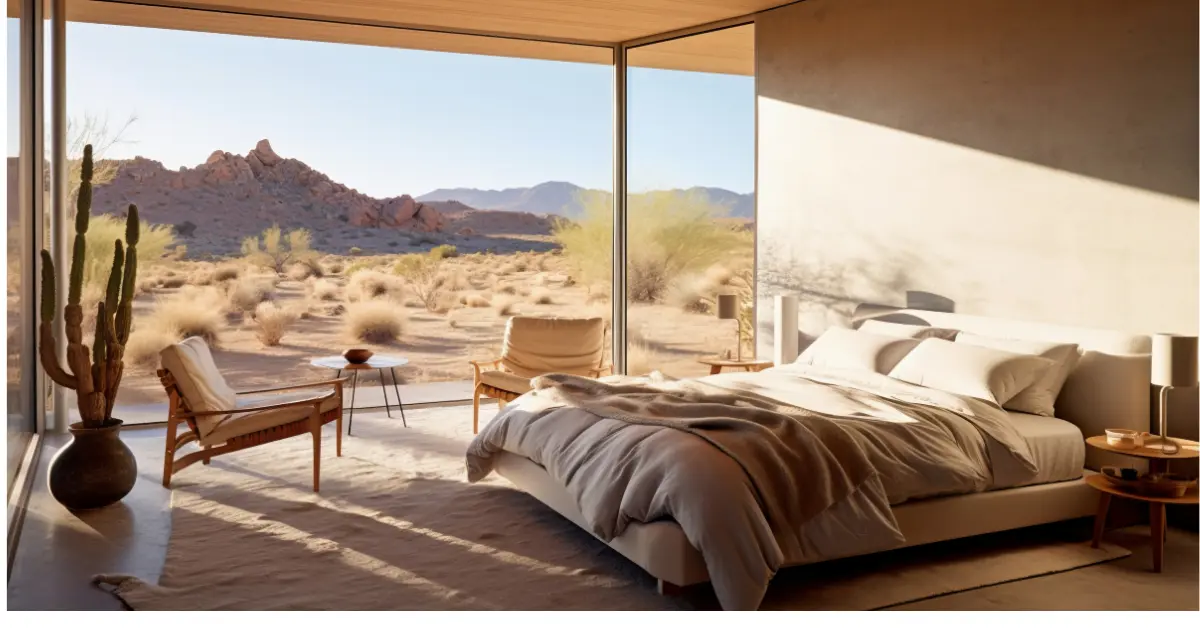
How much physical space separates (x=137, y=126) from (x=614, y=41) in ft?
21.1

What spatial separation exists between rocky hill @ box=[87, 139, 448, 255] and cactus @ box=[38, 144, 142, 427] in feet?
22.6

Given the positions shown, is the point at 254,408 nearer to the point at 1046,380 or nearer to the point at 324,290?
the point at 1046,380

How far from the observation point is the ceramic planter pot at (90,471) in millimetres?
4738

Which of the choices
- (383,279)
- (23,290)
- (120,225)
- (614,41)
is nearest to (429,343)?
(383,279)

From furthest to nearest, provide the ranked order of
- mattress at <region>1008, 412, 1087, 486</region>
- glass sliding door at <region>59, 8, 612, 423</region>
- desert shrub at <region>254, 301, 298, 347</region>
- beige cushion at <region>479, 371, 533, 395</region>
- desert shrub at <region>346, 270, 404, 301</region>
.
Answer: desert shrub at <region>346, 270, 404, 301</region> → desert shrub at <region>254, 301, 298, 347</region> → glass sliding door at <region>59, 8, 612, 423</region> → beige cushion at <region>479, 371, 533, 395</region> → mattress at <region>1008, 412, 1087, 486</region>

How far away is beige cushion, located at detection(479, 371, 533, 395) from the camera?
6.54 m

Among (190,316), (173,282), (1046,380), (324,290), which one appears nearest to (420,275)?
(324,290)

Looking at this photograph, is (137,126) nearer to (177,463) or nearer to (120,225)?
(120,225)

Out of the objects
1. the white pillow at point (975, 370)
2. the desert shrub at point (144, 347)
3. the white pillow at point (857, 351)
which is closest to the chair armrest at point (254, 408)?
the white pillow at point (857, 351)

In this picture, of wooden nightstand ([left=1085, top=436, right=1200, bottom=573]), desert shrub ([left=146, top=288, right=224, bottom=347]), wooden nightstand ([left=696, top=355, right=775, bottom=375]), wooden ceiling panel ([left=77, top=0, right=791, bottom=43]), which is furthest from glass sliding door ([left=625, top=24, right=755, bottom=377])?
wooden nightstand ([left=1085, top=436, right=1200, bottom=573])

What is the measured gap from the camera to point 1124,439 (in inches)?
165

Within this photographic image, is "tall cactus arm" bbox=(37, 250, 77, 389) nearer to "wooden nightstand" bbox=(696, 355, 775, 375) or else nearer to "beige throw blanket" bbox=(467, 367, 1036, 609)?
"beige throw blanket" bbox=(467, 367, 1036, 609)

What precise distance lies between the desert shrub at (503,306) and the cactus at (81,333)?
330 inches

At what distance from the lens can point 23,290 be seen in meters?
5.47
